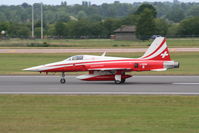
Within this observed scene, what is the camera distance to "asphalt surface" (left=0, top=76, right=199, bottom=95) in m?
25.5

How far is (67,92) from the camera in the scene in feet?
82.8

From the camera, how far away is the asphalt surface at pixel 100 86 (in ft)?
83.6

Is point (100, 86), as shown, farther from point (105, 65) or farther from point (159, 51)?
point (159, 51)

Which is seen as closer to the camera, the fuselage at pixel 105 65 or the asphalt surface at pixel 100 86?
the asphalt surface at pixel 100 86
